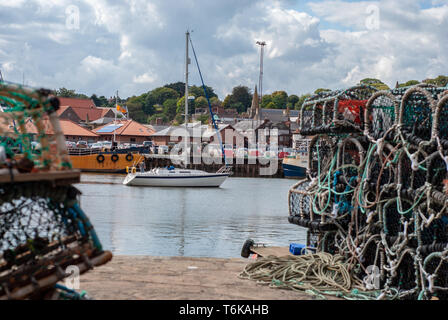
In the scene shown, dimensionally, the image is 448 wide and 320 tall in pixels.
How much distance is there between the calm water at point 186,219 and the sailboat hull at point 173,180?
543 mm

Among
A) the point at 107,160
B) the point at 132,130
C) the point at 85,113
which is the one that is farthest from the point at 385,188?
the point at 85,113

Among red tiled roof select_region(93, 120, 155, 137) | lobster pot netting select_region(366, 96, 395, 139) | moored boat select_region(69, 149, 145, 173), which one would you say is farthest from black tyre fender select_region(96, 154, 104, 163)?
lobster pot netting select_region(366, 96, 395, 139)

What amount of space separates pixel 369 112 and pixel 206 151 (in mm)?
62290

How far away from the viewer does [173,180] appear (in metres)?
38.8

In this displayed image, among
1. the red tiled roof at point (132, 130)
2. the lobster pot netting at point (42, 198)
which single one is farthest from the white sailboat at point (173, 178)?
the red tiled roof at point (132, 130)

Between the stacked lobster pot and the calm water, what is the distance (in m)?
6.44

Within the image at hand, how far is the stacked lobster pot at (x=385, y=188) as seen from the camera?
610 cm

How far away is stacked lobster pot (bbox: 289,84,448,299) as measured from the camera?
20.0ft

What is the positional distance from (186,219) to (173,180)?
1526cm

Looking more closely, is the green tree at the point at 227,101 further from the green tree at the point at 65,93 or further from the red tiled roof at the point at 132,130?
the red tiled roof at the point at 132,130

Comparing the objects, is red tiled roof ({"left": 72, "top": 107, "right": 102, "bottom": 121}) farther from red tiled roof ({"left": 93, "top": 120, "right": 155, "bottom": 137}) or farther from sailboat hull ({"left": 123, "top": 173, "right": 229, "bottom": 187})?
sailboat hull ({"left": 123, "top": 173, "right": 229, "bottom": 187})

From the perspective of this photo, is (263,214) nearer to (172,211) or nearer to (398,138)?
(172,211)

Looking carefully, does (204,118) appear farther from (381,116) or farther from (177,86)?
(381,116)

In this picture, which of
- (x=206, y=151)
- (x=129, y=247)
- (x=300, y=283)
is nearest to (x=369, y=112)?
(x=300, y=283)
